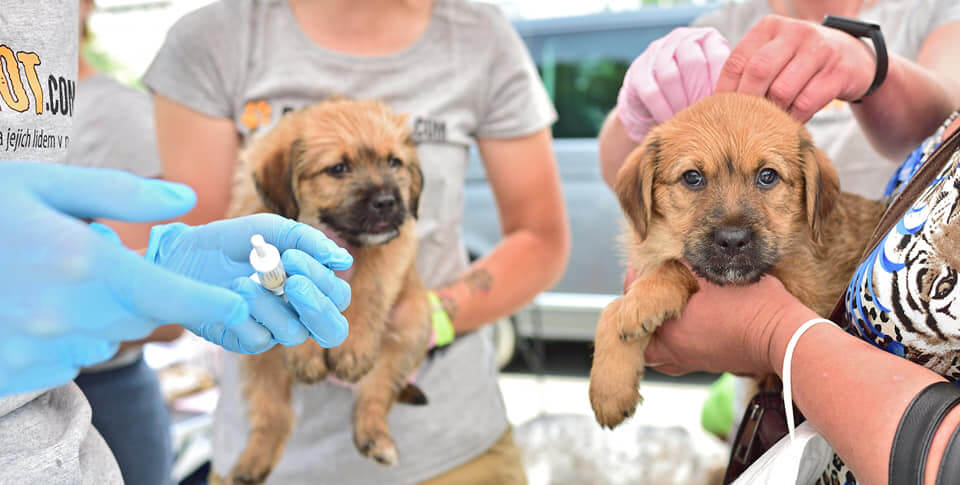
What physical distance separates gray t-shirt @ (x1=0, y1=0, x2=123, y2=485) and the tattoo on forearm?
1239 millimetres

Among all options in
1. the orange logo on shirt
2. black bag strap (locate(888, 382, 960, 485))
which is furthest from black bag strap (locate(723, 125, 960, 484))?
the orange logo on shirt

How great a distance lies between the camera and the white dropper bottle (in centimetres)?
99

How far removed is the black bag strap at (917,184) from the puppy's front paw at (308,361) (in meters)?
1.35

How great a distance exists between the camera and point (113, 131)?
99.0 inches

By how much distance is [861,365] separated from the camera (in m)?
1.19

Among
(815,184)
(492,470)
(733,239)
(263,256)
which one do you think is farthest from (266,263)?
(492,470)

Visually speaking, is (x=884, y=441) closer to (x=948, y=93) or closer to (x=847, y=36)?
(x=847, y=36)

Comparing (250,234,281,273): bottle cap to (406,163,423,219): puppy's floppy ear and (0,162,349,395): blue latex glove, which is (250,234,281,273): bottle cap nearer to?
(0,162,349,395): blue latex glove

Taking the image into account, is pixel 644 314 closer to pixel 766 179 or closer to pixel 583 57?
pixel 766 179

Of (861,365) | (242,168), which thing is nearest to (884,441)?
(861,365)

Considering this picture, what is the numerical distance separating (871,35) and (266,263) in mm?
1534

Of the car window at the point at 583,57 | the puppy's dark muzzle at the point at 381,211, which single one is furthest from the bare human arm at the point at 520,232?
the car window at the point at 583,57

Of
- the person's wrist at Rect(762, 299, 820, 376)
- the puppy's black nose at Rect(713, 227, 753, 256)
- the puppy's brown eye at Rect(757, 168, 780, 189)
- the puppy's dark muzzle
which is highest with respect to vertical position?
the puppy's brown eye at Rect(757, 168, 780, 189)

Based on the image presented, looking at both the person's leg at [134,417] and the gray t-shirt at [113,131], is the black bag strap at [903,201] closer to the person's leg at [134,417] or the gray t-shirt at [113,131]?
the person's leg at [134,417]
